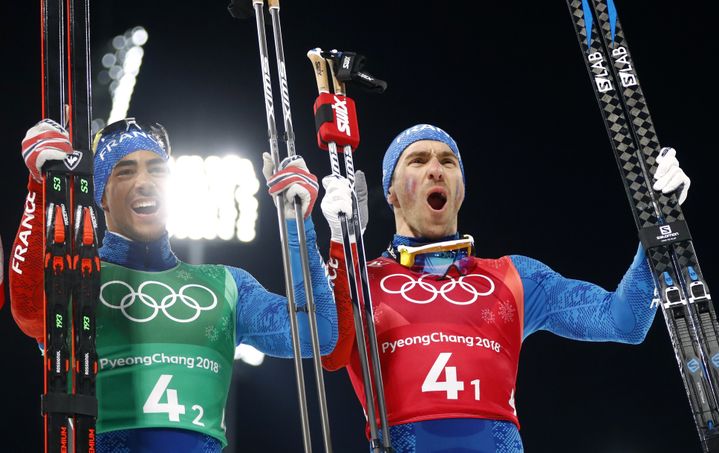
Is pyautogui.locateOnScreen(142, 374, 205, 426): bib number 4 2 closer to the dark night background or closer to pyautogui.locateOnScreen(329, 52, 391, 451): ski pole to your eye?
pyautogui.locateOnScreen(329, 52, 391, 451): ski pole

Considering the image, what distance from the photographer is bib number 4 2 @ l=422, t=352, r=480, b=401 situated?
13.1ft

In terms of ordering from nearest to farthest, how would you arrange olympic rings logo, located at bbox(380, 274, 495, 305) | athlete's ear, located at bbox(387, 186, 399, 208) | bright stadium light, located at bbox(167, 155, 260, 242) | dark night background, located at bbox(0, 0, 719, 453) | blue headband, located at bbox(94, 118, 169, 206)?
→ blue headband, located at bbox(94, 118, 169, 206)
olympic rings logo, located at bbox(380, 274, 495, 305)
athlete's ear, located at bbox(387, 186, 399, 208)
bright stadium light, located at bbox(167, 155, 260, 242)
dark night background, located at bbox(0, 0, 719, 453)

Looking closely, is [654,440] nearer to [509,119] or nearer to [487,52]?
[509,119]

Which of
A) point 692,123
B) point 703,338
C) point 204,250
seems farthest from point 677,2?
point 703,338

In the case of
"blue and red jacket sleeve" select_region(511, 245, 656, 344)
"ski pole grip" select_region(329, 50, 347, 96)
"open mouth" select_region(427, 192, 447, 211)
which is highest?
"ski pole grip" select_region(329, 50, 347, 96)

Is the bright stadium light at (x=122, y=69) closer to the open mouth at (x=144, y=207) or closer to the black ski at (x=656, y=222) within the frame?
the open mouth at (x=144, y=207)

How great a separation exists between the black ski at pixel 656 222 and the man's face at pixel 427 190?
69 centimetres

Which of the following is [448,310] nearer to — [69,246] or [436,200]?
[436,200]

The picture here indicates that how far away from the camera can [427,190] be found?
14.6ft

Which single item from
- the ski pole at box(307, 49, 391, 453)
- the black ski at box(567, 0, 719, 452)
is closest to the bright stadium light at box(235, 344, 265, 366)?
the ski pole at box(307, 49, 391, 453)

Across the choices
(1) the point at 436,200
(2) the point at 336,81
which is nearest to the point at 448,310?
(1) the point at 436,200

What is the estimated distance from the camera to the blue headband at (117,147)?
409 centimetres

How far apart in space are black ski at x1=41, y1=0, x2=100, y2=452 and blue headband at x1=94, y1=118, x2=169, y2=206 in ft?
1.05

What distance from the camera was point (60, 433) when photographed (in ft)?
10.9
